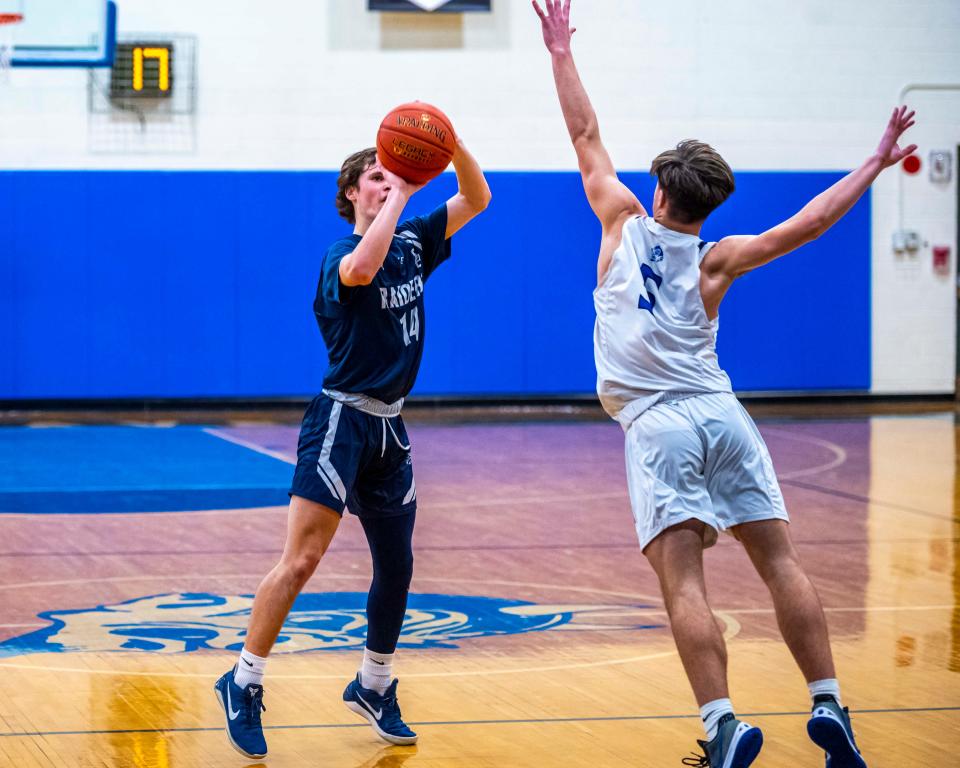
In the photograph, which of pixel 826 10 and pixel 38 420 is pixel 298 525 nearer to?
→ pixel 38 420

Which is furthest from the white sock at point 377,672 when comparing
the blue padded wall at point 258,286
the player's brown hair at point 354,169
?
the blue padded wall at point 258,286

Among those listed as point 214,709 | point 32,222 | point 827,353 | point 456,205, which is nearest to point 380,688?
point 214,709

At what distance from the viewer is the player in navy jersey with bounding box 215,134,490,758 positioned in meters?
3.78

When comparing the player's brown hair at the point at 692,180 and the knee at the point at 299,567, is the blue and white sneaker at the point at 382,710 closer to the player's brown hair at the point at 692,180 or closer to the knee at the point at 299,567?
the knee at the point at 299,567

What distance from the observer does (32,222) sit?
593 inches

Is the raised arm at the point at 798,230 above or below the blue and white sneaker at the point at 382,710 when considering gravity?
above

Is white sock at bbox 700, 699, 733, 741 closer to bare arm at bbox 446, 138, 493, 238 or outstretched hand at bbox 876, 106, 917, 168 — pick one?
outstretched hand at bbox 876, 106, 917, 168


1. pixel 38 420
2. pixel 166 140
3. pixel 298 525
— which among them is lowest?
pixel 38 420

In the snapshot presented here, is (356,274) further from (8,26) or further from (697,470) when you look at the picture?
(8,26)

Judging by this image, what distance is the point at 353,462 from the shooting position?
151 inches

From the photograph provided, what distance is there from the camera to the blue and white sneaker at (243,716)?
3.73 metres

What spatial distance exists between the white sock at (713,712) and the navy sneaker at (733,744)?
0.01 meters

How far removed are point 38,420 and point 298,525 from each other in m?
11.5

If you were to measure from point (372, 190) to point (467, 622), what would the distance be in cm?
212
